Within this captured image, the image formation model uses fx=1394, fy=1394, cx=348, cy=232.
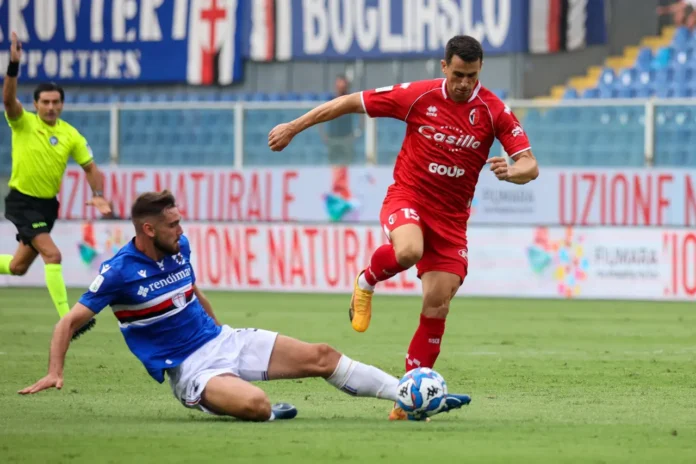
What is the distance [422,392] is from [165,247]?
1.65 m

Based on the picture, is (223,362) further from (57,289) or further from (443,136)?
(57,289)

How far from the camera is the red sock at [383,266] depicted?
8742 millimetres

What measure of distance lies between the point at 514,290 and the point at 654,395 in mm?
10352

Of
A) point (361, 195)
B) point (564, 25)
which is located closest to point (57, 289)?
point (361, 195)

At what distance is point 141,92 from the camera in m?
28.2

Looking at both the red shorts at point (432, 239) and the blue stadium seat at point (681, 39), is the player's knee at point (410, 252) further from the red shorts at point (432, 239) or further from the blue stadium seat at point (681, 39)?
the blue stadium seat at point (681, 39)

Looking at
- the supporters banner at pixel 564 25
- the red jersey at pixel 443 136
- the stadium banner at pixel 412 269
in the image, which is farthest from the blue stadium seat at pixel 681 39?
the red jersey at pixel 443 136

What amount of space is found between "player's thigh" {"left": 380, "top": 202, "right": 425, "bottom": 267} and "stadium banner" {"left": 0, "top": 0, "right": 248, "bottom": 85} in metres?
19.2

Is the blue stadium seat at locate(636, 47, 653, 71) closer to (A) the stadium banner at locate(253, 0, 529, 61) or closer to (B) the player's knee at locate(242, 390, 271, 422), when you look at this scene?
(A) the stadium banner at locate(253, 0, 529, 61)

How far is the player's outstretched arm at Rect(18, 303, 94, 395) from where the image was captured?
732cm

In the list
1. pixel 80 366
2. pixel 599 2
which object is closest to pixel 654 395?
pixel 80 366

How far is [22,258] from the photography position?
1318 cm

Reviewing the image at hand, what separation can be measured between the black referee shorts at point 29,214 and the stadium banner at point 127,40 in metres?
14.4

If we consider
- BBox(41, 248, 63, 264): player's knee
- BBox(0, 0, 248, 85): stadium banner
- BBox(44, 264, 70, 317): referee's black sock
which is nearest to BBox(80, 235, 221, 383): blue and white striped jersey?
BBox(44, 264, 70, 317): referee's black sock
